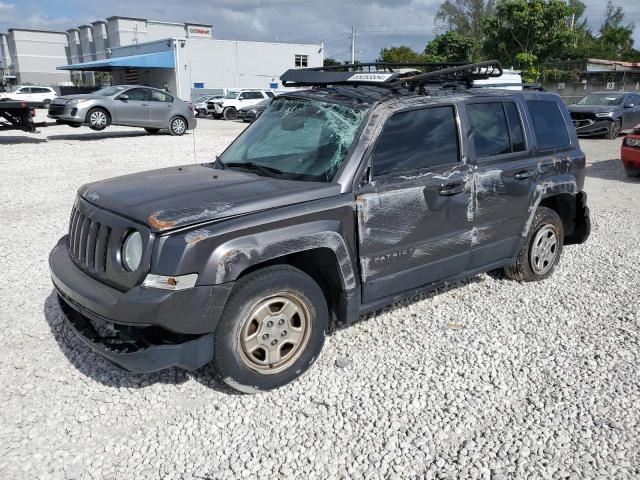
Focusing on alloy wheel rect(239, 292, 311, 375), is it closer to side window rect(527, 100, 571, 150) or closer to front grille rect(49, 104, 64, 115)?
side window rect(527, 100, 571, 150)

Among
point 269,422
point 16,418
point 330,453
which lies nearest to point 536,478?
point 330,453

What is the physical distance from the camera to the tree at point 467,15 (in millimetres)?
58000

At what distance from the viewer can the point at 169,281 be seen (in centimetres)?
292

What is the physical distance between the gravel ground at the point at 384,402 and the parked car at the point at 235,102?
24.9m

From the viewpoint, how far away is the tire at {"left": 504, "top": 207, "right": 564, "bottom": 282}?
16.7 feet

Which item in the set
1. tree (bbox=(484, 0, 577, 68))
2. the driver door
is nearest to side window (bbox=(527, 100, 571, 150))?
the driver door

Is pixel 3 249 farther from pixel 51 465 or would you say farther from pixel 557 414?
pixel 557 414

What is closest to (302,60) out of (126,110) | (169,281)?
(126,110)

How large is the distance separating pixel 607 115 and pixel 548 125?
46.7ft

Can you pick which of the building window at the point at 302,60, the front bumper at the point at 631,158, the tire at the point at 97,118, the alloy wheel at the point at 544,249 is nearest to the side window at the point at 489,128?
the alloy wheel at the point at 544,249

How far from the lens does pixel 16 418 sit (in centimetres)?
319

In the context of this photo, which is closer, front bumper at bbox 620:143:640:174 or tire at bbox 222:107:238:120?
front bumper at bbox 620:143:640:174

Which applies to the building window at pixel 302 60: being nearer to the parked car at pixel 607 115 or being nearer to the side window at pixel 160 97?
the side window at pixel 160 97

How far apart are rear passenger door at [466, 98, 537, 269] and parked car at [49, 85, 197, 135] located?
1503 cm
